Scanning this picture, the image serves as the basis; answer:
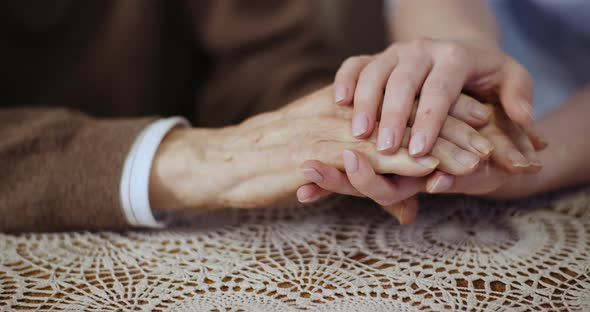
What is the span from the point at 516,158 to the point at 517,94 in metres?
0.07

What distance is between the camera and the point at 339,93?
583 mm

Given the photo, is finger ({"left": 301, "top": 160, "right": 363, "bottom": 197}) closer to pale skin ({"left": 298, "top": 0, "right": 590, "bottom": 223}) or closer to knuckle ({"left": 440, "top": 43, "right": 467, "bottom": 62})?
pale skin ({"left": 298, "top": 0, "right": 590, "bottom": 223})

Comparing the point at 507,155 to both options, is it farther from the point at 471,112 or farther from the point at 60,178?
the point at 60,178

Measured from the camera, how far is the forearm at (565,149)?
0.67 m

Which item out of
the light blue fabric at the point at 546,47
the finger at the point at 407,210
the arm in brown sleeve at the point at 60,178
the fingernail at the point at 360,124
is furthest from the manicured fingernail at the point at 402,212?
the light blue fabric at the point at 546,47

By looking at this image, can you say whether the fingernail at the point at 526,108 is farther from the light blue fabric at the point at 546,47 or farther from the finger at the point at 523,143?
the light blue fabric at the point at 546,47

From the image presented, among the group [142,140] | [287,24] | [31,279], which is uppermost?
[287,24]

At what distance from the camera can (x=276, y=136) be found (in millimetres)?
610

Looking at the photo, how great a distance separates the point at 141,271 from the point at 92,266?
58 mm

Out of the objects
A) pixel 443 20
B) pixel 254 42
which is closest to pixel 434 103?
pixel 443 20

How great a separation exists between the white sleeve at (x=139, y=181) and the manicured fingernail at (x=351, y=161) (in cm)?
24

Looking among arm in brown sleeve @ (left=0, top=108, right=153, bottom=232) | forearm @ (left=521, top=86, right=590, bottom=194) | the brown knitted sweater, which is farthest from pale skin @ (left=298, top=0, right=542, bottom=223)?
the brown knitted sweater

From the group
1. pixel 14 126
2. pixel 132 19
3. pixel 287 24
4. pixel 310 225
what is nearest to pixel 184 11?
pixel 132 19

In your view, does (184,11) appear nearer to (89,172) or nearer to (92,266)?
(89,172)
